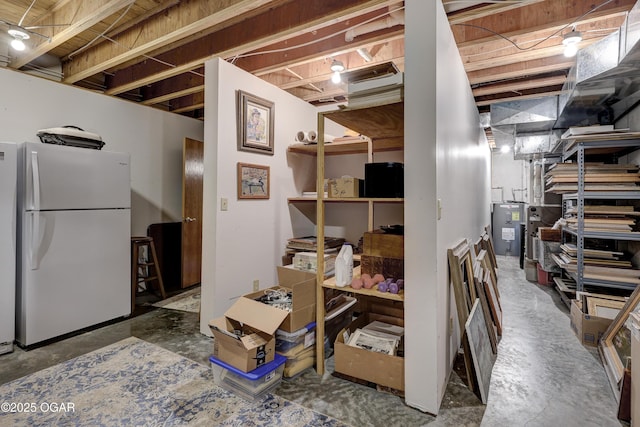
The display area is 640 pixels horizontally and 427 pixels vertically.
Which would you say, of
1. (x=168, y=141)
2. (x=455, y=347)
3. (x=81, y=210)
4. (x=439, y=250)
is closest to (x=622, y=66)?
(x=439, y=250)

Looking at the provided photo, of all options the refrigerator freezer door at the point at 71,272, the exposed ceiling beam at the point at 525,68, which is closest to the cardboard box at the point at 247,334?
the refrigerator freezer door at the point at 71,272

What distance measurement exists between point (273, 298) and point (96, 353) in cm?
147

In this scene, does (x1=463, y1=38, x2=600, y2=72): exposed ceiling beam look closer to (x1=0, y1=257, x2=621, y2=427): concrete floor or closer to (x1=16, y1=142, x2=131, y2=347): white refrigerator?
(x1=0, y1=257, x2=621, y2=427): concrete floor

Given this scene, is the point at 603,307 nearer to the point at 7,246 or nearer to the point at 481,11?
the point at 481,11

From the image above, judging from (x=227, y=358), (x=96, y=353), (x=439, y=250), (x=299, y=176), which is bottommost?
(x=96, y=353)

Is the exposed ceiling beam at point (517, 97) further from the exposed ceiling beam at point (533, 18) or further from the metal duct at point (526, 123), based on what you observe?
the exposed ceiling beam at point (533, 18)

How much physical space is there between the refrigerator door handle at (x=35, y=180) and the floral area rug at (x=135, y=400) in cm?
129

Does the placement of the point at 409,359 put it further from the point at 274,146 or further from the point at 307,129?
the point at 307,129

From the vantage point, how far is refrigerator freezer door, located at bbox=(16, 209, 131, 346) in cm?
252

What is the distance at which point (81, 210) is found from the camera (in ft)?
9.23

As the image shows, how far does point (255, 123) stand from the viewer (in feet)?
9.66

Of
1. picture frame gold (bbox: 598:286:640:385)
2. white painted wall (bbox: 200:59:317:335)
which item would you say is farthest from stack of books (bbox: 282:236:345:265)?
picture frame gold (bbox: 598:286:640:385)

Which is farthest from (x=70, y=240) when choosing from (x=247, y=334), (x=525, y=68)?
(x=525, y=68)

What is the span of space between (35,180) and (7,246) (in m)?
0.57
